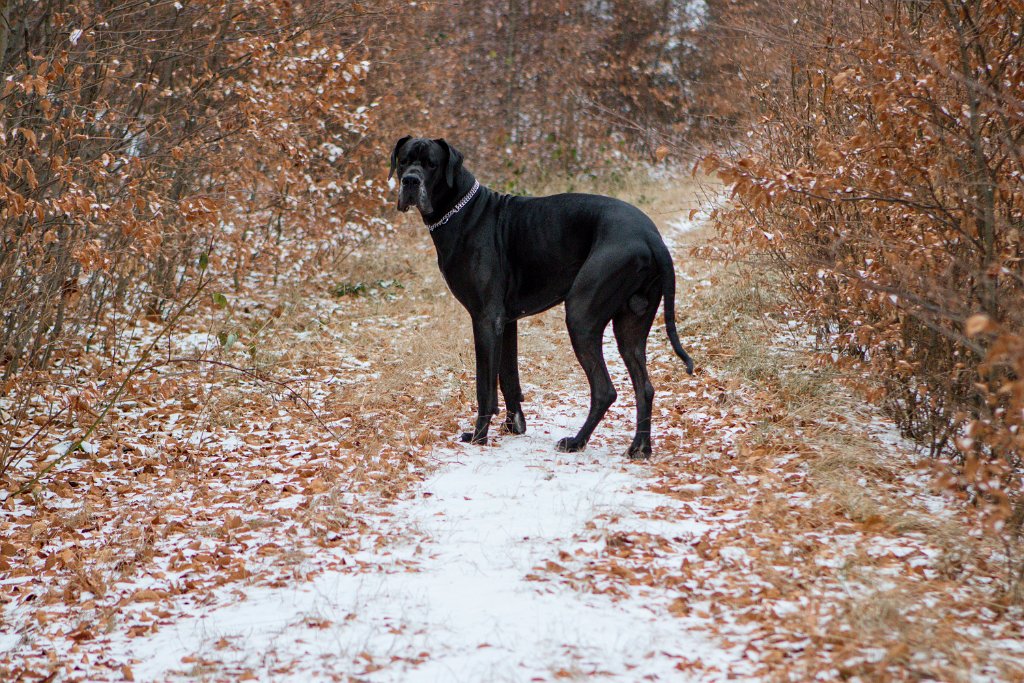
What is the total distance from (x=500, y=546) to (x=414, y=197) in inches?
91.9

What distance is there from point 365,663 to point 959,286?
3.40 m

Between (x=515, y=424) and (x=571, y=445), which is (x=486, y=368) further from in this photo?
(x=571, y=445)

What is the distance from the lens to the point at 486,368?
5395mm

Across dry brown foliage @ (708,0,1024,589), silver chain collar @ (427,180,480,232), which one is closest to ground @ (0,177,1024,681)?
dry brown foliage @ (708,0,1024,589)

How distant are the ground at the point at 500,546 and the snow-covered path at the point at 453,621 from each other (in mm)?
11

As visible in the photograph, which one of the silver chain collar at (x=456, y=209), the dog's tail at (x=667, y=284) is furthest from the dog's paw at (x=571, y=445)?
the silver chain collar at (x=456, y=209)

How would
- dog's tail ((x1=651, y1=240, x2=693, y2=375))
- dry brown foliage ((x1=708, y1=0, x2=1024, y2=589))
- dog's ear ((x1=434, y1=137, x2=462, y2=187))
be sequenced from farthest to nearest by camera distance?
dog's ear ((x1=434, y1=137, x2=462, y2=187))
dog's tail ((x1=651, y1=240, x2=693, y2=375))
dry brown foliage ((x1=708, y1=0, x2=1024, y2=589))

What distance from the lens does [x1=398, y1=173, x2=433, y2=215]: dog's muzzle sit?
5.22 m

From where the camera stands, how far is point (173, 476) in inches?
200

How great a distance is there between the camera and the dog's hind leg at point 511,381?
564 centimetres

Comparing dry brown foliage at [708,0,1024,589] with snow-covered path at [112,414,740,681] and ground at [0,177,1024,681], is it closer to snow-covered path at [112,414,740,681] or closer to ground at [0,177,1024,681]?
ground at [0,177,1024,681]

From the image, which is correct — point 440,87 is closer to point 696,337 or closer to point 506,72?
point 506,72

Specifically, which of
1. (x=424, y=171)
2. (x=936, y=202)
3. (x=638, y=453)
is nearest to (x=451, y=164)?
(x=424, y=171)

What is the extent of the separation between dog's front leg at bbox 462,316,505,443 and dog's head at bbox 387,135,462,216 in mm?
783
